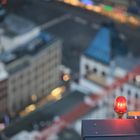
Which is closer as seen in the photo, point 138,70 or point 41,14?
point 138,70

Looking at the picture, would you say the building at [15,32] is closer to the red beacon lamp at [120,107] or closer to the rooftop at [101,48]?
the rooftop at [101,48]

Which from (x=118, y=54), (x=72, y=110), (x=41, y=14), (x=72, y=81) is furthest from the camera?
(x=41, y=14)

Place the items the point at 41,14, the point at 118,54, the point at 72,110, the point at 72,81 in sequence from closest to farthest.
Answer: the point at 72,110 → the point at 72,81 → the point at 118,54 → the point at 41,14

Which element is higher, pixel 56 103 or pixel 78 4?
pixel 78 4

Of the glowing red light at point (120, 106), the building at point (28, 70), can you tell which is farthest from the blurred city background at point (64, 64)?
the glowing red light at point (120, 106)

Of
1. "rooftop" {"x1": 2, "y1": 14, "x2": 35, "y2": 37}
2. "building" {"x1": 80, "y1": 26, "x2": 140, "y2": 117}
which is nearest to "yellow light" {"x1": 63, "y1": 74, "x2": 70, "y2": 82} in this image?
"building" {"x1": 80, "y1": 26, "x2": 140, "y2": 117}

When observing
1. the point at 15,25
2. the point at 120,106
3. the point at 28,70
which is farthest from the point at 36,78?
the point at 120,106

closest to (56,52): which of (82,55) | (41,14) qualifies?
(82,55)

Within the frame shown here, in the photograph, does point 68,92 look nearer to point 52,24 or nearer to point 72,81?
point 72,81
